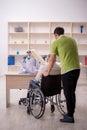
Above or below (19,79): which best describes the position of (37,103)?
below

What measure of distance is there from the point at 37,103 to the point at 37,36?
4.99 metres

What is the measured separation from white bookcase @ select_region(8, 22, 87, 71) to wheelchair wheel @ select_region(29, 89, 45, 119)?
15.1ft

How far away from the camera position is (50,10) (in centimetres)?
862

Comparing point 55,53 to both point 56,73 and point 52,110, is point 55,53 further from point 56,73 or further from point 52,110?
point 52,110

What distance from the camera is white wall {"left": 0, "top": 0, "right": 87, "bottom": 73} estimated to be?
28.0ft

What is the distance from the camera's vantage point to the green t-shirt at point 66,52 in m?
3.60

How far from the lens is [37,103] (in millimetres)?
3914

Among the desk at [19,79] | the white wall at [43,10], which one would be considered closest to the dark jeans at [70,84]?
the desk at [19,79]

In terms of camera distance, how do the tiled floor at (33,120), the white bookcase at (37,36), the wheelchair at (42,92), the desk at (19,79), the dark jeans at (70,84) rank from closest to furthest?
the tiled floor at (33,120), the dark jeans at (70,84), the wheelchair at (42,92), the desk at (19,79), the white bookcase at (37,36)

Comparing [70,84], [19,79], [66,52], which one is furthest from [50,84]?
[19,79]

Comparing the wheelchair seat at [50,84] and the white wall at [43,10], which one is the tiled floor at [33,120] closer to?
the wheelchair seat at [50,84]

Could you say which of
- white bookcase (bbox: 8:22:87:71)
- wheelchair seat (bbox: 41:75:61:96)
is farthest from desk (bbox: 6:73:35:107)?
white bookcase (bbox: 8:22:87:71)

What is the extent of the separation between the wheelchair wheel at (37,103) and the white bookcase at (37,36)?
460cm

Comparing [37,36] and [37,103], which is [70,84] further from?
[37,36]
